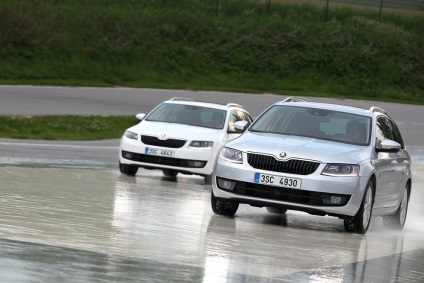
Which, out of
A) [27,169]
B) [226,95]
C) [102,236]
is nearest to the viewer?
[102,236]

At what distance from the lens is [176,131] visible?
22.8 metres

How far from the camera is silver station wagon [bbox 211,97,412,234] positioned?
15.3 metres

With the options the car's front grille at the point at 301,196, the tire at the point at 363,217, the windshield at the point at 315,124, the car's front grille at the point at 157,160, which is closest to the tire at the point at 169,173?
the car's front grille at the point at 157,160

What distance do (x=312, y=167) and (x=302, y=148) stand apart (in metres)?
0.33

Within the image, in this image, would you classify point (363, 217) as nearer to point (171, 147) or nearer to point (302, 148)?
point (302, 148)

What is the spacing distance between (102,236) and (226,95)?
120ft

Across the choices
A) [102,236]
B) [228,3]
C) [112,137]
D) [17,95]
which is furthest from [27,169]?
[228,3]

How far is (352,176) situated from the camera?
15414 mm

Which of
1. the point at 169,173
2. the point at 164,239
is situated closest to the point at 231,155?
→ the point at 164,239

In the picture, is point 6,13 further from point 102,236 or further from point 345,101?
point 102,236

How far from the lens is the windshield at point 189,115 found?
24.0 m

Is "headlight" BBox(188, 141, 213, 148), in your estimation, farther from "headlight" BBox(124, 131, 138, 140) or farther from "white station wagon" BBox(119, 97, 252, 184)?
"headlight" BBox(124, 131, 138, 140)

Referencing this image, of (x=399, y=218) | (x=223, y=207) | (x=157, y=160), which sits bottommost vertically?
(x=157, y=160)

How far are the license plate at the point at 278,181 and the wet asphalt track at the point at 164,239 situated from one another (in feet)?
1.67
